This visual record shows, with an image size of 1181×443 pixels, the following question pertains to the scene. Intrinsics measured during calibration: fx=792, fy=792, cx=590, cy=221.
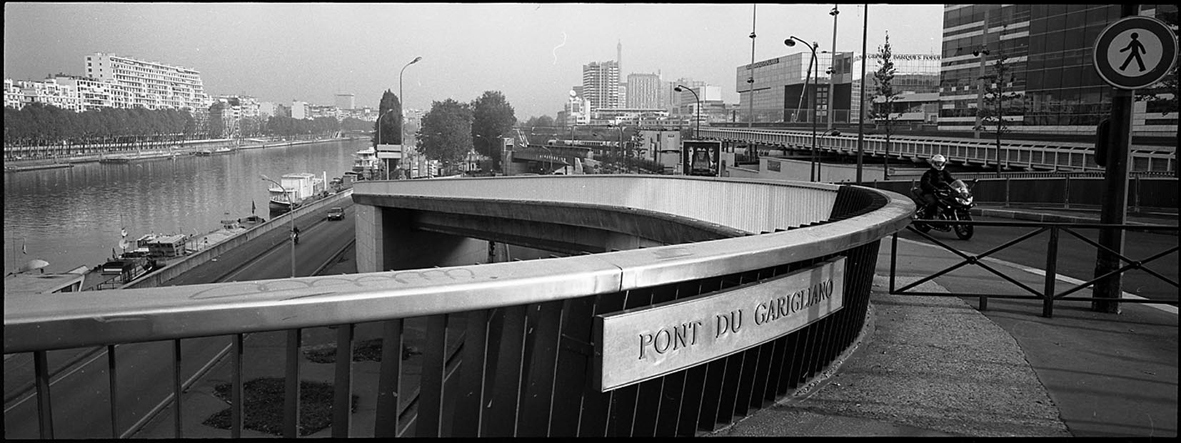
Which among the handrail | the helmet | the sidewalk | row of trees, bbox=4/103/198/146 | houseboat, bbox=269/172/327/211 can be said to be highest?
row of trees, bbox=4/103/198/146

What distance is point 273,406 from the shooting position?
276 centimetres

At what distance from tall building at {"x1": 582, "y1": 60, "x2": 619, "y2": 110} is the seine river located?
27472 millimetres

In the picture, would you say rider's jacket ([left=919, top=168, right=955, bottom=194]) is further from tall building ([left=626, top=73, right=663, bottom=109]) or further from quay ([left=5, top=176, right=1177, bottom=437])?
tall building ([left=626, top=73, right=663, bottom=109])

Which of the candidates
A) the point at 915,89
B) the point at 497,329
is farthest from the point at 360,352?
the point at 915,89

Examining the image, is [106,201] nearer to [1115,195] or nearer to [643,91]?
[1115,195]

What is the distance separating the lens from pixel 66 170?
606cm

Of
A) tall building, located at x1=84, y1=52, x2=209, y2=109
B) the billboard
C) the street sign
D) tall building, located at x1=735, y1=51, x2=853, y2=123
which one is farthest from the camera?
tall building, located at x1=735, y1=51, x2=853, y2=123

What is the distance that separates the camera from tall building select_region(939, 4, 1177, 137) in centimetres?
3372

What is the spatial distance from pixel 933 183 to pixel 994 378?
11490 mm

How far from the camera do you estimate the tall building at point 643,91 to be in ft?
179

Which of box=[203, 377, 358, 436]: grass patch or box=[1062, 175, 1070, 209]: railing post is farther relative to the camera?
box=[1062, 175, 1070, 209]: railing post

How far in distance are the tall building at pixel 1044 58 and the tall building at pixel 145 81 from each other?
2909 centimetres

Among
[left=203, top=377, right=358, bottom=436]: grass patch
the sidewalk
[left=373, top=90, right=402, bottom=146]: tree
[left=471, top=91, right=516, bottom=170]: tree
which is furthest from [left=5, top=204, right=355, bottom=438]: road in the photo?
[left=471, top=91, right=516, bottom=170]: tree

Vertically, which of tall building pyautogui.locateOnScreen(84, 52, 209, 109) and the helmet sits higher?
tall building pyautogui.locateOnScreen(84, 52, 209, 109)
